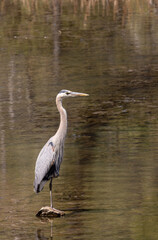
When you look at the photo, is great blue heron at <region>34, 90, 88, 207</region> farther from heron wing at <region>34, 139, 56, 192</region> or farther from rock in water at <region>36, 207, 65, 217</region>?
rock in water at <region>36, 207, 65, 217</region>

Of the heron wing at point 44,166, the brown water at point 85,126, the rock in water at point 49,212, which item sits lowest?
the brown water at point 85,126

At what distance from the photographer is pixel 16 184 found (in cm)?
983

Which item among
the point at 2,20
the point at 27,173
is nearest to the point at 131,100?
the point at 27,173

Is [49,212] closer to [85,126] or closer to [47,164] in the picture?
[47,164]

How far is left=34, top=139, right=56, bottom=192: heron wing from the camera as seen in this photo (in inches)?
335

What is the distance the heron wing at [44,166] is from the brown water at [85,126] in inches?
16.3

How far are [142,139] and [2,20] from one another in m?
21.1

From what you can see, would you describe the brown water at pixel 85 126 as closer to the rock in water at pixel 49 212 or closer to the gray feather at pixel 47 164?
the rock in water at pixel 49 212

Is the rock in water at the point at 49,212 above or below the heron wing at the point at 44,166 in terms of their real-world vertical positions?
below

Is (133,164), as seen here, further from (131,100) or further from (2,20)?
(2,20)

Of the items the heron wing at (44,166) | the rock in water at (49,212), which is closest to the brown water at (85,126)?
the rock in water at (49,212)

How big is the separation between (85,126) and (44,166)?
16.0 feet

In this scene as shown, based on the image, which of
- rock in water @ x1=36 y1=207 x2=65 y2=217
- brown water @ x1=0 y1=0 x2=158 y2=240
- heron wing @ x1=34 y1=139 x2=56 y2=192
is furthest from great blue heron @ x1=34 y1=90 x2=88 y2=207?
brown water @ x1=0 y1=0 x2=158 y2=240

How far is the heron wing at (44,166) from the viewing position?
8.51 metres
